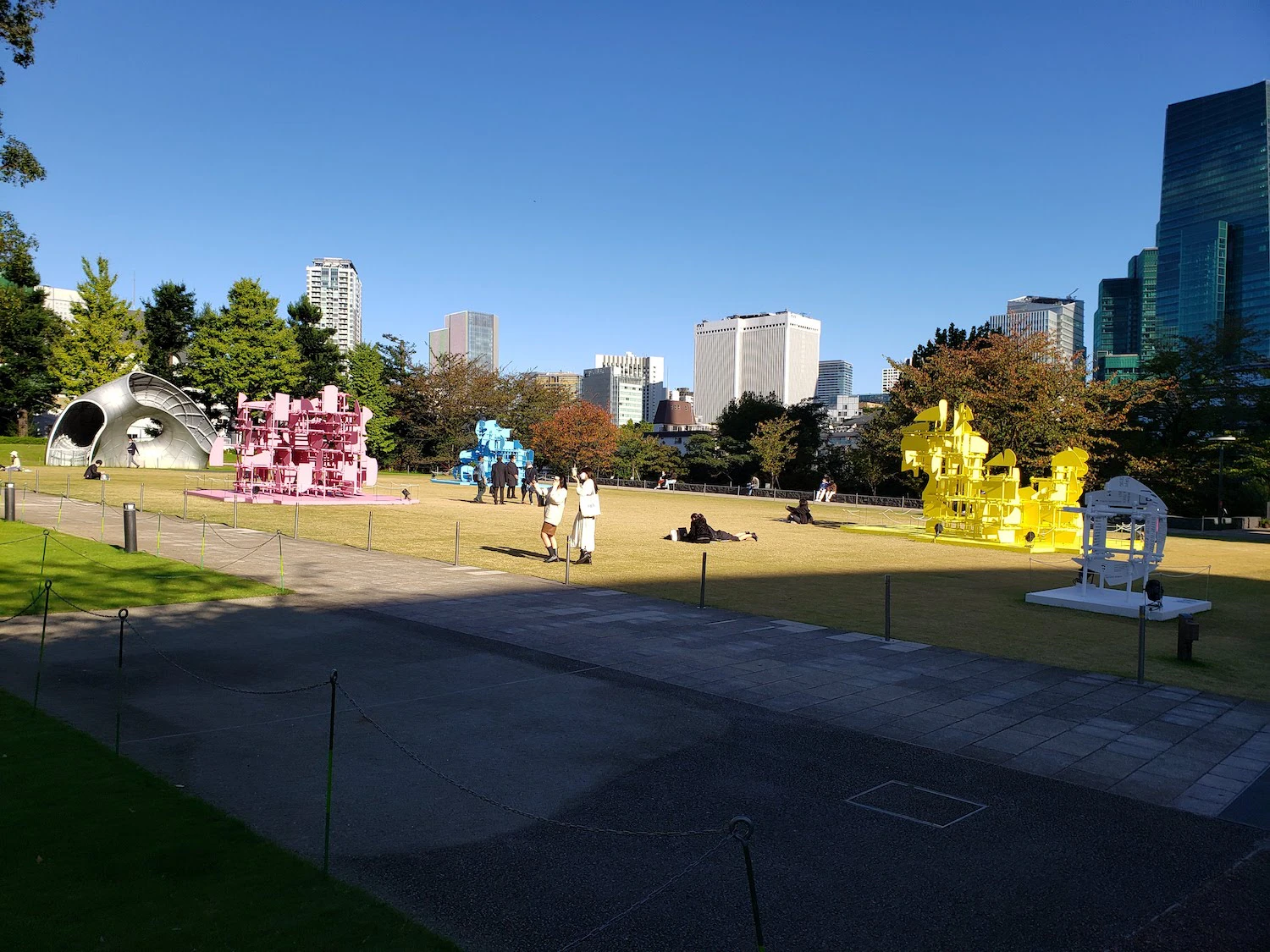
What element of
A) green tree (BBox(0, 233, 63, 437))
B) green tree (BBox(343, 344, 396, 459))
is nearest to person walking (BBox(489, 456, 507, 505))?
green tree (BBox(343, 344, 396, 459))

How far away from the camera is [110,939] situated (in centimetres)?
406

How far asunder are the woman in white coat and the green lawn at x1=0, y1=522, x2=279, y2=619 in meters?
6.01

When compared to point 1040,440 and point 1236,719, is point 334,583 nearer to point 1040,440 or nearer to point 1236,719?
point 1236,719

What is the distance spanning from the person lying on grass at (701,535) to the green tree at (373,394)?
47703 millimetres

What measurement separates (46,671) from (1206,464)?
45.2 m

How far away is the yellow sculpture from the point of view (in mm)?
26609

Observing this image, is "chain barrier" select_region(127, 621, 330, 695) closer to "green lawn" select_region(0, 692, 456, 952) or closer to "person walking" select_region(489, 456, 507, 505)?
"green lawn" select_region(0, 692, 456, 952)

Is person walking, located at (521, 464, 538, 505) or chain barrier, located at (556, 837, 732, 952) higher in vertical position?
person walking, located at (521, 464, 538, 505)

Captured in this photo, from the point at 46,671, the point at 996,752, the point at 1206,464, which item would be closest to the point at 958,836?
the point at 996,752

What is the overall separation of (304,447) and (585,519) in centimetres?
1983

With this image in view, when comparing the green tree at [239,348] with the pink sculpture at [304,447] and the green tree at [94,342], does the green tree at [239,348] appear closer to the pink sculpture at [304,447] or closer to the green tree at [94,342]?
the green tree at [94,342]

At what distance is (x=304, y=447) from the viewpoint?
3412 centimetres

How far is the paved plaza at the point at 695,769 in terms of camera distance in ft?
15.6

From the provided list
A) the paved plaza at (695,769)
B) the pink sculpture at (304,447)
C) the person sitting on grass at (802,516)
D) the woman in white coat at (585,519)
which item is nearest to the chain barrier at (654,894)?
the paved plaza at (695,769)
